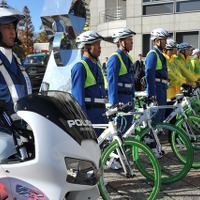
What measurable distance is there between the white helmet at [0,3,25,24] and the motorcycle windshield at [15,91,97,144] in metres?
0.72

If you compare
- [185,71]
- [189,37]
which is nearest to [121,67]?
[185,71]

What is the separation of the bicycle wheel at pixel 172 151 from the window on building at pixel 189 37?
13.3m

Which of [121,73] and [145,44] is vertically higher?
[121,73]

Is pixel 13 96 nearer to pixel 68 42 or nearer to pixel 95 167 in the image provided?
pixel 95 167

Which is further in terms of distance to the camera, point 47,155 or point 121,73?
point 121,73

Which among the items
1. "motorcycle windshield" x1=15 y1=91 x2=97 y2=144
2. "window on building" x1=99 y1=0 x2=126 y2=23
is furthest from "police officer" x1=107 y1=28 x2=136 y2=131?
"window on building" x1=99 y1=0 x2=126 y2=23

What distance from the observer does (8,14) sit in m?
2.55

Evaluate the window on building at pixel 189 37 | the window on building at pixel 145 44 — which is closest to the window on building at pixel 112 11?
the window on building at pixel 145 44

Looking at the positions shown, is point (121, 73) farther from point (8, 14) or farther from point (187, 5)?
point (187, 5)

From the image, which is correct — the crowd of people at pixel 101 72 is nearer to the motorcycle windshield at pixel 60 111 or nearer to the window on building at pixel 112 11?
the motorcycle windshield at pixel 60 111

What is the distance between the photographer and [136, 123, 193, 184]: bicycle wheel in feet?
14.2

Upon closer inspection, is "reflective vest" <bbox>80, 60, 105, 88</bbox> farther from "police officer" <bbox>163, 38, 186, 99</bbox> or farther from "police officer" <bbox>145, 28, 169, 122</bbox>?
"police officer" <bbox>163, 38, 186, 99</bbox>

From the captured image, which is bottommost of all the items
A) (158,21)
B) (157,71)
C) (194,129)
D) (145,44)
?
(194,129)

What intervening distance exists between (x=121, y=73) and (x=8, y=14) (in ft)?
9.02
